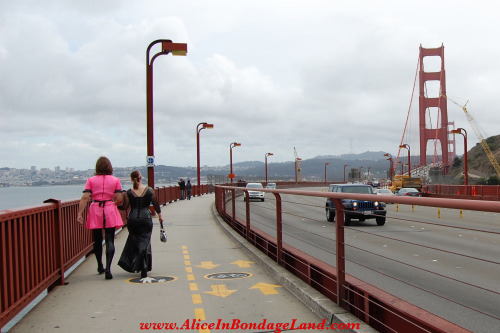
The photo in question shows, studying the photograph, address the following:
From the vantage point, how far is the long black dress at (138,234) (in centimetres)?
826

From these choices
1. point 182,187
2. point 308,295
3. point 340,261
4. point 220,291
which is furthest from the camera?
point 182,187

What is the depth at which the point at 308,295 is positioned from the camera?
6328 millimetres

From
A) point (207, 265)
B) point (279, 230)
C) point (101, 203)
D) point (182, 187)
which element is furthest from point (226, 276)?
point (182, 187)

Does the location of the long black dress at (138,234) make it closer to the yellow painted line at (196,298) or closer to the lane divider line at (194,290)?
the lane divider line at (194,290)

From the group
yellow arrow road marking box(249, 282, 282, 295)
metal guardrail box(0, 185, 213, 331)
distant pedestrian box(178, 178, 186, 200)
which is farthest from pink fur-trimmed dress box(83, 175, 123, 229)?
distant pedestrian box(178, 178, 186, 200)

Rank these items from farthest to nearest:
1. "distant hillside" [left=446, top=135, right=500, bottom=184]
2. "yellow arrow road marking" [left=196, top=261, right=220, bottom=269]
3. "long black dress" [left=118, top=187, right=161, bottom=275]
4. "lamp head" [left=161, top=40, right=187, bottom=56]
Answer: "distant hillside" [left=446, top=135, right=500, bottom=184] < "lamp head" [left=161, top=40, right=187, bottom=56] < "yellow arrow road marking" [left=196, top=261, right=220, bottom=269] < "long black dress" [left=118, top=187, right=161, bottom=275]

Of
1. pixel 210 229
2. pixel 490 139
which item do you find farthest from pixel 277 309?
pixel 490 139

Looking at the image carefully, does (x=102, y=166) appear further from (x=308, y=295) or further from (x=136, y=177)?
(x=308, y=295)

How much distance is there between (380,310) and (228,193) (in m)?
13.4

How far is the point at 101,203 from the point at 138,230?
70 cm

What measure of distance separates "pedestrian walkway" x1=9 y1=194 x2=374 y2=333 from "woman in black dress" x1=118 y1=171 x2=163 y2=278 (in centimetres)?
22

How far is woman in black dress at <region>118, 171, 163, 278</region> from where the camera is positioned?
27.1 feet

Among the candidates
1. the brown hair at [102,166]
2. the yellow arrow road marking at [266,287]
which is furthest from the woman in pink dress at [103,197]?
the yellow arrow road marking at [266,287]

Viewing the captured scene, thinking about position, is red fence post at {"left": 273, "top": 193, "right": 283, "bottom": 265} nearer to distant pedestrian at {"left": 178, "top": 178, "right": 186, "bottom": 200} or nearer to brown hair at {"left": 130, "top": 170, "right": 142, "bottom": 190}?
brown hair at {"left": 130, "top": 170, "right": 142, "bottom": 190}
